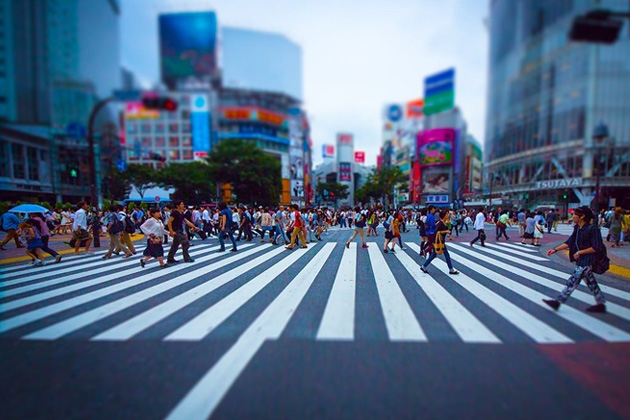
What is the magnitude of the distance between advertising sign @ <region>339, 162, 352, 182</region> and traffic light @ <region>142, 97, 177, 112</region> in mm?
108266

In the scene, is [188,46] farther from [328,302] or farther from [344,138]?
[344,138]

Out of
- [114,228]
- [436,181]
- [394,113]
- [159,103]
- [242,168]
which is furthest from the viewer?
[394,113]

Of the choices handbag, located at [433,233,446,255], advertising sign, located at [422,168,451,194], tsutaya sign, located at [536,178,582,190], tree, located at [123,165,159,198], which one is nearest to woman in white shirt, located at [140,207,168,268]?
handbag, located at [433,233,446,255]

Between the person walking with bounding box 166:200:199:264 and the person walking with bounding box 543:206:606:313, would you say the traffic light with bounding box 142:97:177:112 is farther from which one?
the person walking with bounding box 543:206:606:313

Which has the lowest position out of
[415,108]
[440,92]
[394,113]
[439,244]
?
[439,244]

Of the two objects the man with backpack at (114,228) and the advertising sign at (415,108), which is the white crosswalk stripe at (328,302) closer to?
the man with backpack at (114,228)

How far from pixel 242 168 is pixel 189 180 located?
618cm

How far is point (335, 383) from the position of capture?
2598mm

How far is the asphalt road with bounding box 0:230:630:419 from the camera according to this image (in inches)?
92.1

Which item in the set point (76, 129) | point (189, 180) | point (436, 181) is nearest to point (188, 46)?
point (76, 129)

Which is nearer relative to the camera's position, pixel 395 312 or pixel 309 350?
pixel 309 350

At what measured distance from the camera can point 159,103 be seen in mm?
5418

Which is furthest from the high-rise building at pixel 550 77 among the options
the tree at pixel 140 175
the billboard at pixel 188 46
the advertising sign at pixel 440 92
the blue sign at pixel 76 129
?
the advertising sign at pixel 440 92

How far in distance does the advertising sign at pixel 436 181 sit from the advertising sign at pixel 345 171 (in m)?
49.1
